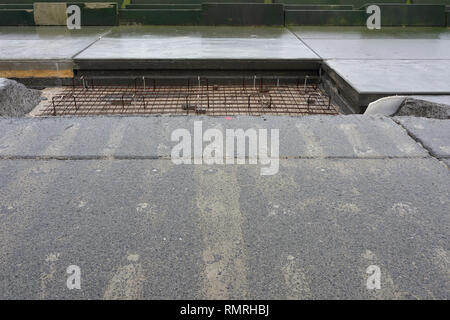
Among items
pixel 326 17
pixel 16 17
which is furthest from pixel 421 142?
pixel 16 17

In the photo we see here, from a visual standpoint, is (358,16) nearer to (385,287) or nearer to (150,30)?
(150,30)

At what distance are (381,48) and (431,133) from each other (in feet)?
15.1

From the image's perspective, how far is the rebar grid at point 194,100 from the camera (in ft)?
16.1

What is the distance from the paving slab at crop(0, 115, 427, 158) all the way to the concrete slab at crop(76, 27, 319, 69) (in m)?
3.00

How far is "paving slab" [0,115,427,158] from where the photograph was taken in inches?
101

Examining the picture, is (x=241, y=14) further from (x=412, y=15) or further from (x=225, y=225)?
(x=225, y=225)

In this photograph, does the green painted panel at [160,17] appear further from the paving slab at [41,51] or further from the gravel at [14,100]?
the gravel at [14,100]

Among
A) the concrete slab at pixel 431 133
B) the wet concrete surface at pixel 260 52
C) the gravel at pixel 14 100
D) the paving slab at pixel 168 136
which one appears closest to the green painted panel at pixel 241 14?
the wet concrete surface at pixel 260 52

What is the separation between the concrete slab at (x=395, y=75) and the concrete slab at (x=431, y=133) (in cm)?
121

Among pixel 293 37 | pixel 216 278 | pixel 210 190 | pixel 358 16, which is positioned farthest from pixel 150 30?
pixel 216 278

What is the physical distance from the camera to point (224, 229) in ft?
6.02

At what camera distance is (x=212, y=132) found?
2877 mm
